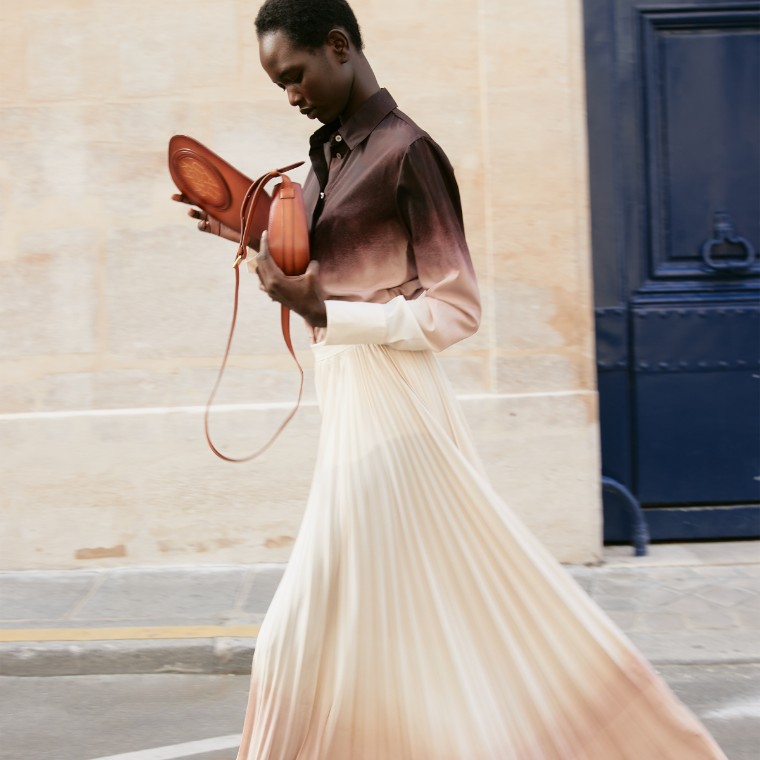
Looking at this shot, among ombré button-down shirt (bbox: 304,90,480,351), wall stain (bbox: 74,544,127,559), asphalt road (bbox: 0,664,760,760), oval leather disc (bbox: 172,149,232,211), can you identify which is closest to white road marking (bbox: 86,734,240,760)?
asphalt road (bbox: 0,664,760,760)

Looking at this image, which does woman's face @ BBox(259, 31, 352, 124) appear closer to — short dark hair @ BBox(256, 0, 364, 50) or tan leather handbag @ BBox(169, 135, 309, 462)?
short dark hair @ BBox(256, 0, 364, 50)

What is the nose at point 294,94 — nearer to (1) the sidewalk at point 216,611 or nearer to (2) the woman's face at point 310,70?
(2) the woman's face at point 310,70

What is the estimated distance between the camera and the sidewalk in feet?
15.4

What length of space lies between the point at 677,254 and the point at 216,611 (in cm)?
277

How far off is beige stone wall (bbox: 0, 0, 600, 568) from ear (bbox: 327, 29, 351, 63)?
322 cm

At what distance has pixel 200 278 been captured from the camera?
6.00 m

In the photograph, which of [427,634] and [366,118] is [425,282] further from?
[427,634]

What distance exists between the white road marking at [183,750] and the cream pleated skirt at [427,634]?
46.6 inches

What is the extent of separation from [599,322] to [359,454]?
11.9 feet

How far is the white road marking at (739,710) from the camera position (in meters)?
4.03

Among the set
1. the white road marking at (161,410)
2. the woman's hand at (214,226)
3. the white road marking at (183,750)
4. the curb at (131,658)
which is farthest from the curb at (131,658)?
the woman's hand at (214,226)

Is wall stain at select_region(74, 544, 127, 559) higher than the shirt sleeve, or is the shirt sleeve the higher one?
the shirt sleeve

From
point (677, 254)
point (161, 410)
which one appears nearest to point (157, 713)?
point (161, 410)

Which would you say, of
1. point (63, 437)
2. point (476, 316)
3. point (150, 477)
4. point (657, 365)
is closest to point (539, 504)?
point (657, 365)
